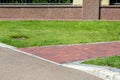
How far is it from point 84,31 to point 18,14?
5887mm

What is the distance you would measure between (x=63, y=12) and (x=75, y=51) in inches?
386

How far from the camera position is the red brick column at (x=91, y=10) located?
2217 centimetres

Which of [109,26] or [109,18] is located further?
[109,18]

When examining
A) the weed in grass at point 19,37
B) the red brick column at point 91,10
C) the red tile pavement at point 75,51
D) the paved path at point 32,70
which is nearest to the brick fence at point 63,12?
the red brick column at point 91,10

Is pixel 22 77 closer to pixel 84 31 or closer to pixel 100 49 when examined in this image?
pixel 100 49

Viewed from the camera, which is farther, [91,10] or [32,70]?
[91,10]

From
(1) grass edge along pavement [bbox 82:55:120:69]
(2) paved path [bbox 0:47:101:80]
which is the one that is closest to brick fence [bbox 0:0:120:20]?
(2) paved path [bbox 0:47:101:80]

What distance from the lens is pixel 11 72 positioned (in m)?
9.73

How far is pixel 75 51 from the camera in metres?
12.9

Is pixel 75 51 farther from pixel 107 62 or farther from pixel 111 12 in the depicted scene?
pixel 111 12

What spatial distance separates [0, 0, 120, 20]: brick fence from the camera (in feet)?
72.6

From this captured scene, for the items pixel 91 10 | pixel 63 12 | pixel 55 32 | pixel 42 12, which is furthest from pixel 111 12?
pixel 55 32

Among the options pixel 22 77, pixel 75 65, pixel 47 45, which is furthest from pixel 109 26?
pixel 22 77

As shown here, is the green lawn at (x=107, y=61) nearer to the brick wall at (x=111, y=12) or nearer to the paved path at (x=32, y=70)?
the paved path at (x=32, y=70)
